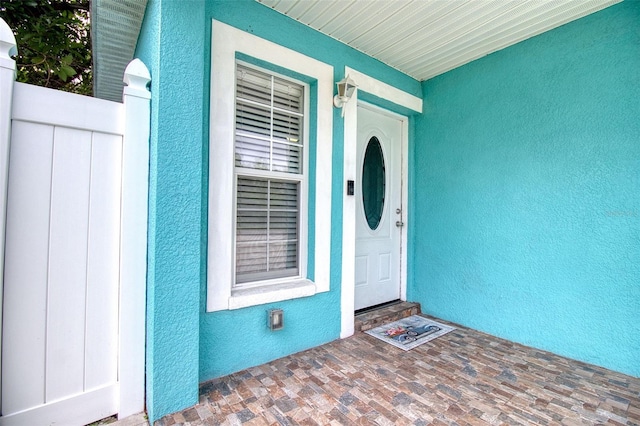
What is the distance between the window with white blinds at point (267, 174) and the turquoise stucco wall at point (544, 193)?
186 cm

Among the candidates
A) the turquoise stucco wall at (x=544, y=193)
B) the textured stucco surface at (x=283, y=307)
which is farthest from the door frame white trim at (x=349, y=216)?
the turquoise stucco wall at (x=544, y=193)

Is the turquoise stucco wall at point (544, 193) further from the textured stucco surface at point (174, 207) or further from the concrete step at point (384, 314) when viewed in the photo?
the textured stucco surface at point (174, 207)

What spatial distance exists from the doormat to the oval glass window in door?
114 cm

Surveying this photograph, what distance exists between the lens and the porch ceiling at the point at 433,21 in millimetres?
2450

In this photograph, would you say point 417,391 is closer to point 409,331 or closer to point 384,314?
point 409,331

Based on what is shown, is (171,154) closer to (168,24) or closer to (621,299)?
(168,24)

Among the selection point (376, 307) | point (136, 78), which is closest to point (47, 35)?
point (136, 78)

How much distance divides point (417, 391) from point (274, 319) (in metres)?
1.18

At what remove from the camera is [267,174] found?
262 cm

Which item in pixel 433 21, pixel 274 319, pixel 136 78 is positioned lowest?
pixel 274 319

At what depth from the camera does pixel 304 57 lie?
8.87ft

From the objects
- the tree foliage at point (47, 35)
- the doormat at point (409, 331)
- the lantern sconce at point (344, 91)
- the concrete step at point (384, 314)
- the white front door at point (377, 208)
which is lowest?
the doormat at point (409, 331)

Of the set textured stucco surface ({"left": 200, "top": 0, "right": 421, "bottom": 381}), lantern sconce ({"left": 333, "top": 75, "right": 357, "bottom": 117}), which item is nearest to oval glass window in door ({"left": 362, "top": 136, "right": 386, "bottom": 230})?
textured stucco surface ({"left": 200, "top": 0, "right": 421, "bottom": 381})

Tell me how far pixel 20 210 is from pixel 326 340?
243 centimetres
